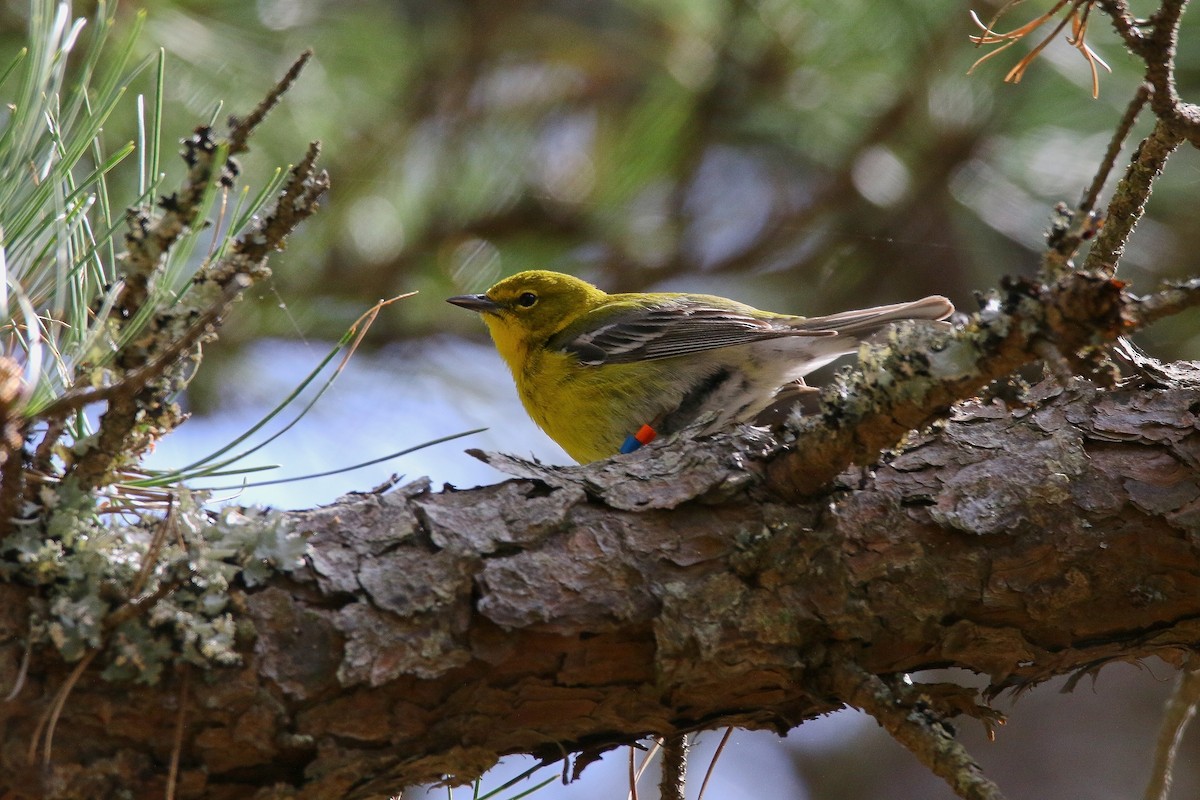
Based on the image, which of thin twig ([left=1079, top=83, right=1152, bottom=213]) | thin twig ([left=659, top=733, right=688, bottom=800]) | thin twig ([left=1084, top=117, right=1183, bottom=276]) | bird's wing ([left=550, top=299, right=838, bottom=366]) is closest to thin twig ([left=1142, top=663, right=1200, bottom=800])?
thin twig ([left=1084, top=117, right=1183, bottom=276])

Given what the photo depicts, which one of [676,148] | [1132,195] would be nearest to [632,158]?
[676,148]

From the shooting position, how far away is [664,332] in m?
4.59

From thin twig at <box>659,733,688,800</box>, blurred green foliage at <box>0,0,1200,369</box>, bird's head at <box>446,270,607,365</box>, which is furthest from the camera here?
bird's head at <box>446,270,607,365</box>

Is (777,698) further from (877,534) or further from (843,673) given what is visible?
(877,534)

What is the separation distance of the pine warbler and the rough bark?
5.51 ft

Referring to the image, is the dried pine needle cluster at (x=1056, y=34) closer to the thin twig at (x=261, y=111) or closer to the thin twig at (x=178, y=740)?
the thin twig at (x=261, y=111)

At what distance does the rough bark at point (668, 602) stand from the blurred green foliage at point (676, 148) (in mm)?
2428

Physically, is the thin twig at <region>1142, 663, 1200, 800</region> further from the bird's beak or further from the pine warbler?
the bird's beak

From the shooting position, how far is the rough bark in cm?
194

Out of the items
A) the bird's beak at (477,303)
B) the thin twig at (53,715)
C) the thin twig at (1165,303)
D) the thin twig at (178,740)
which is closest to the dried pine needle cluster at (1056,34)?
the thin twig at (1165,303)

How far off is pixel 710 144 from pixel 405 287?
63.1 inches

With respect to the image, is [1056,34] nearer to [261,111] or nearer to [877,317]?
[261,111]

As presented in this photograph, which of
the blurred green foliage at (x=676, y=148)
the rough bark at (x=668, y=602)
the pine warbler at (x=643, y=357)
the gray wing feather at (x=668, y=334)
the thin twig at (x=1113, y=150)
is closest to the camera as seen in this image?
the thin twig at (x=1113, y=150)

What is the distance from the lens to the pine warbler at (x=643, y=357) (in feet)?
14.0
